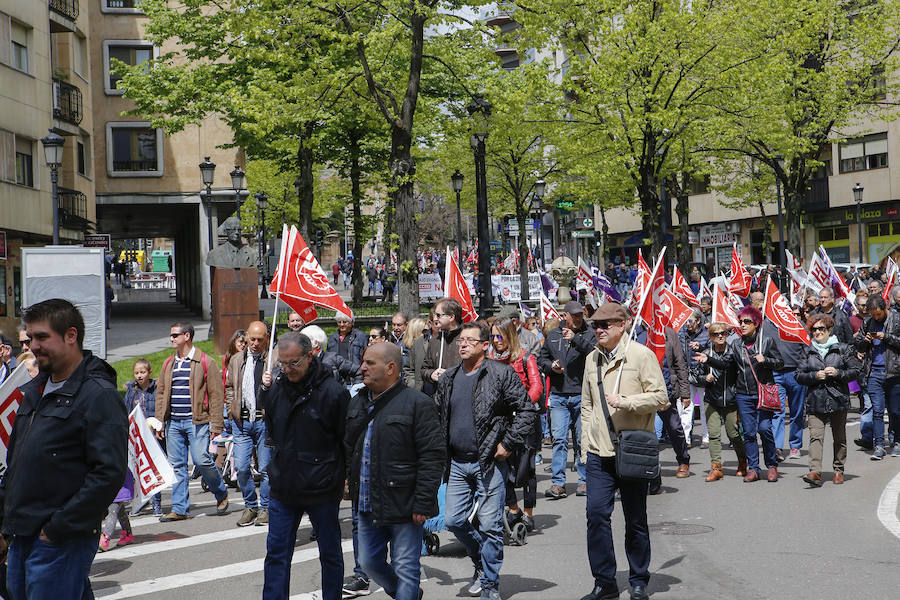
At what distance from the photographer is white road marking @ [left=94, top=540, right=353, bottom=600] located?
309 inches

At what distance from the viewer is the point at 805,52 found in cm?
3425

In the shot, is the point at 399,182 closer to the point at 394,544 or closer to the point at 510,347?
the point at 510,347

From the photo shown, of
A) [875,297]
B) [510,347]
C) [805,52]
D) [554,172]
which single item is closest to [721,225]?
[554,172]

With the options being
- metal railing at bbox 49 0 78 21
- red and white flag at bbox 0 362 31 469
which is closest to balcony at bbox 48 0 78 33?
metal railing at bbox 49 0 78 21

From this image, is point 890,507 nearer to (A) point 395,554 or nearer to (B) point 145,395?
(A) point 395,554

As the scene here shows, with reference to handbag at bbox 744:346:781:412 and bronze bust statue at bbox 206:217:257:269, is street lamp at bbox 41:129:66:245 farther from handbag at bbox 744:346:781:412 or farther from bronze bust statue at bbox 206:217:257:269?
handbag at bbox 744:346:781:412

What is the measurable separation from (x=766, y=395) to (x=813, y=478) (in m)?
1.02

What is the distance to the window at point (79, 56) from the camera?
110 ft

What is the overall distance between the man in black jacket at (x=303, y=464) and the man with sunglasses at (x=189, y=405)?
419 centimetres

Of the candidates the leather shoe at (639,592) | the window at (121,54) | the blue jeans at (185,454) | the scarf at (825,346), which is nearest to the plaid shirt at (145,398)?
the blue jeans at (185,454)

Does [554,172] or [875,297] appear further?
[554,172]

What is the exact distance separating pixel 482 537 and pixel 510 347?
9.90 feet

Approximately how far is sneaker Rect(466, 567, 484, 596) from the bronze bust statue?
1613cm

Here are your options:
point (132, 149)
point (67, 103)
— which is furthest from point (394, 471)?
point (132, 149)
